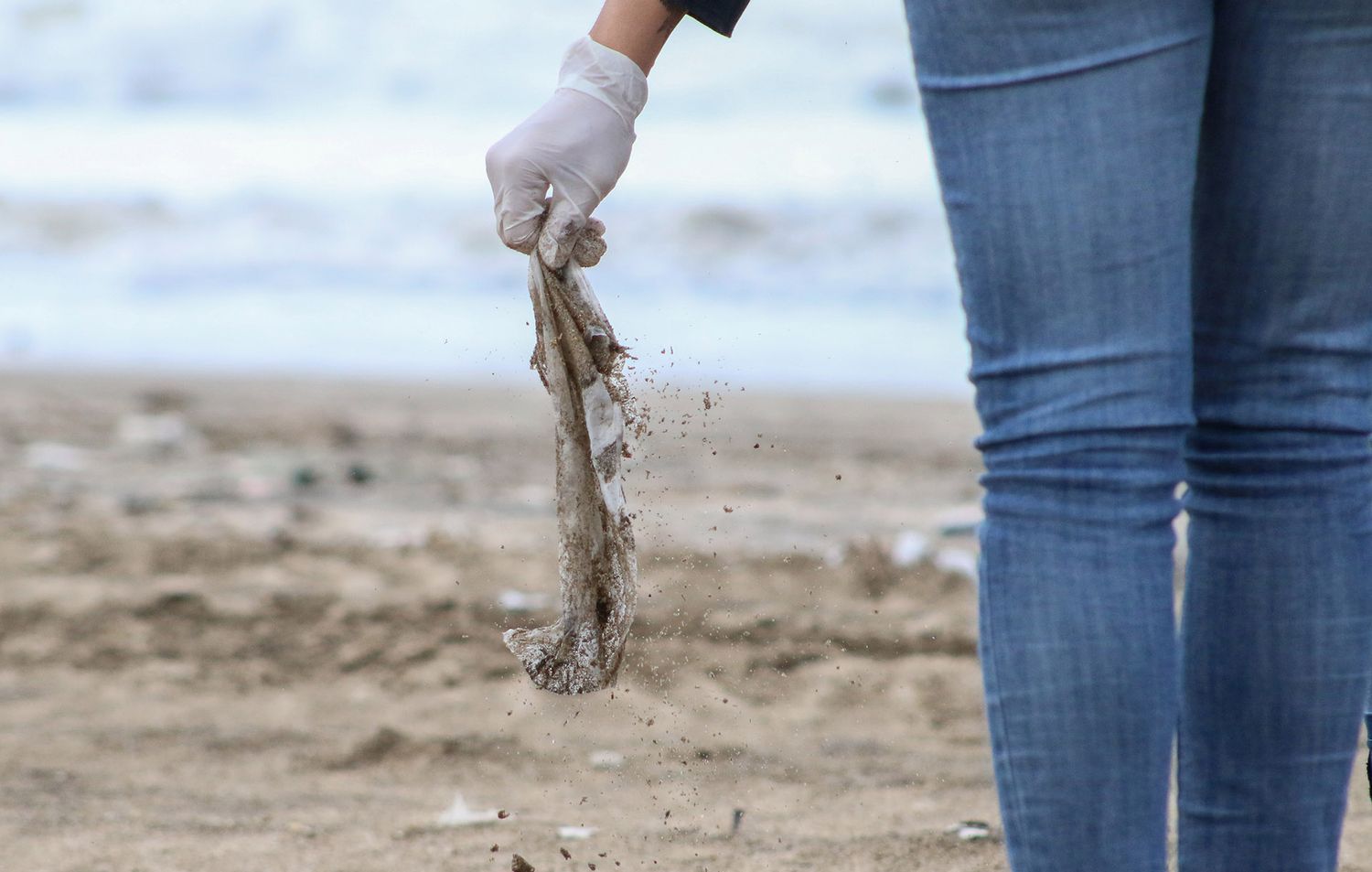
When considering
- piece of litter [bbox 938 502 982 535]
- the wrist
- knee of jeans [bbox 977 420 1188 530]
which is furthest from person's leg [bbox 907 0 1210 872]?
piece of litter [bbox 938 502 982 535]

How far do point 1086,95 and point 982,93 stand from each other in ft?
0.25

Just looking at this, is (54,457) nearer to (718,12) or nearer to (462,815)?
(462,815)

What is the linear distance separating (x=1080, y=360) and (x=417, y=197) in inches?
536

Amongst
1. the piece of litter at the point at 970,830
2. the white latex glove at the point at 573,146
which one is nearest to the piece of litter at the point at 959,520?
the piece of litter at the point at 970,830

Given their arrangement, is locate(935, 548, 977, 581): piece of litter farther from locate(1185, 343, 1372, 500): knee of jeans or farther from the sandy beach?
locate(1185, 343, 1372, 500): knee of jeans

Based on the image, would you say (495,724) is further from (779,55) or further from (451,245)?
(779,55)

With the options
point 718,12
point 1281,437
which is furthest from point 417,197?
point 1281,437

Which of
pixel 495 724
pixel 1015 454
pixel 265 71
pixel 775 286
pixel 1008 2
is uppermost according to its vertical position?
pixel 265 71

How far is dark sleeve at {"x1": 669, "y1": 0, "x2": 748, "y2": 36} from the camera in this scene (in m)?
1.22

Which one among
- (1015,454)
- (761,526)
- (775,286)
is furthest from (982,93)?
(775,286)

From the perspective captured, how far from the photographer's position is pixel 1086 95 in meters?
0.98

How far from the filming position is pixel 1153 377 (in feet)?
3.31

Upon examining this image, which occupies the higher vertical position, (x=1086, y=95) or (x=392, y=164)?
(x=392, y=164)

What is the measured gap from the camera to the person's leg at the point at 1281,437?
1.08 metres
